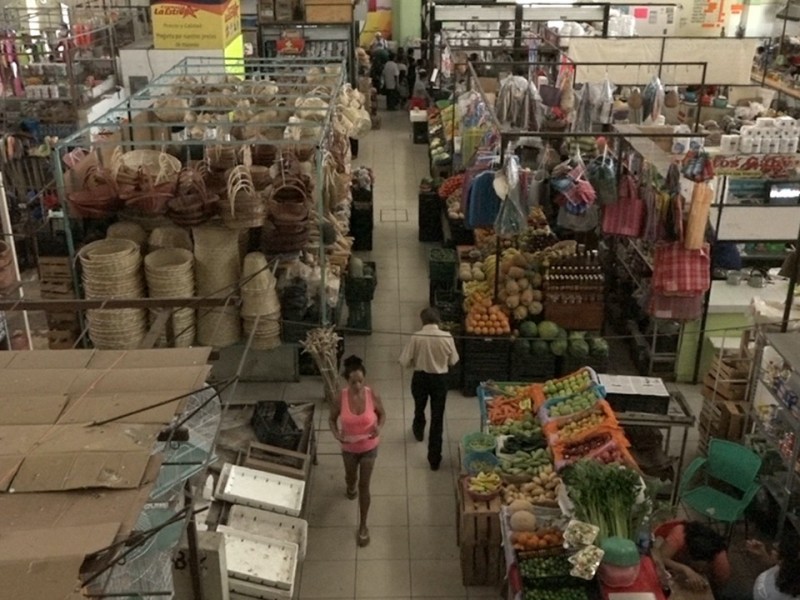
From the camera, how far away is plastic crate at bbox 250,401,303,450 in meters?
6.76

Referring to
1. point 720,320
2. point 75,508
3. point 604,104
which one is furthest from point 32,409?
point 604,104

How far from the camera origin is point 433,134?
15766 mm

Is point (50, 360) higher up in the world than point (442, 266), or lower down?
higher up

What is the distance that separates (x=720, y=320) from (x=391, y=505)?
382 centimetres

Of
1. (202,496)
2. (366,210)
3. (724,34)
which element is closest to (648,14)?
(724,34)

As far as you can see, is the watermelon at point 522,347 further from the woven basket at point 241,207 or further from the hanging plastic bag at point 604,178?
the woven basket at point 241,207

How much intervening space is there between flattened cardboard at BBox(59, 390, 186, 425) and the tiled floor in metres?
3.40

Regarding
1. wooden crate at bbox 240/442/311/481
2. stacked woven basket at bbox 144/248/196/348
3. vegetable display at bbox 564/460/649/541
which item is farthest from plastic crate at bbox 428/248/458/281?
vegetable display at bbox 564/460/649/541

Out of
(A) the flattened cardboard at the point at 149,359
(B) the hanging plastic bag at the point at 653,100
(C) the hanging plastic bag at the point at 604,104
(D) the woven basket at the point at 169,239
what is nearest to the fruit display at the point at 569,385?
(D) the woven basket at the point at 169,239

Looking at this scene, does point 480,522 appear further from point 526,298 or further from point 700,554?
point 526,298

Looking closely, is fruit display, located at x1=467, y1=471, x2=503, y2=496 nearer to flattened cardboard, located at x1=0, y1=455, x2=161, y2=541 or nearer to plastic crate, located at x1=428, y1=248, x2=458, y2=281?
flattened cardboard, located at x1=0, y1=455, x2=161, y2=541

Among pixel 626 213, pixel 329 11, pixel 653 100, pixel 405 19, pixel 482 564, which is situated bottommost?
pixel 482 564

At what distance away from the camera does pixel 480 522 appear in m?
5.70

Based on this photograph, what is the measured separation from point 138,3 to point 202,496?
58.3 ft
